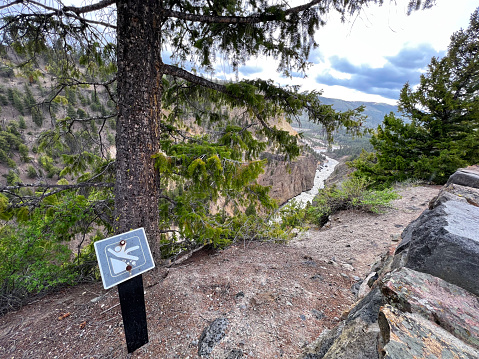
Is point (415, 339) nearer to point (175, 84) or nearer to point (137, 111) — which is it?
point (137, 111)


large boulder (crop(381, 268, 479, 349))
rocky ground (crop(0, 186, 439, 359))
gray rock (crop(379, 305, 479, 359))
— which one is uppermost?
gray rock (crop(379, 305, 479, 359))

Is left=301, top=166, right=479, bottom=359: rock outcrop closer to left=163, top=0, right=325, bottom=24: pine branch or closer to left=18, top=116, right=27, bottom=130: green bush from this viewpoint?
left=163, top=0, right=325, bottom=24: pine branch

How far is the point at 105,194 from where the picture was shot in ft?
13.3

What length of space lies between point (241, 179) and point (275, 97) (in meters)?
1.58

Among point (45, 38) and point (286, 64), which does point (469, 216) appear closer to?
point (286, 64)

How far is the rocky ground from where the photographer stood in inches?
80.5

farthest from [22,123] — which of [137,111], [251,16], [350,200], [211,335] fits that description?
[211,335]

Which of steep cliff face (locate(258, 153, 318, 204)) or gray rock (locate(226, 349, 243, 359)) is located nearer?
gray rock (locate(226, 349, 243, 359))

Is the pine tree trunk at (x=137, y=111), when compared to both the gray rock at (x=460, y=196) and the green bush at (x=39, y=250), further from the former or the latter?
the gray rock at (x=460, y=196)

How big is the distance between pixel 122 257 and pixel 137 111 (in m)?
1.86

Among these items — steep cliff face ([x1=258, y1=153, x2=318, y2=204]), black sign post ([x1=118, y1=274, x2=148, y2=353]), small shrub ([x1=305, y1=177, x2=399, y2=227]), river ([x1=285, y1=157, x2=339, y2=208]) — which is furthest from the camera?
river ([x1=285, y1=157, x2=339, y2=208])

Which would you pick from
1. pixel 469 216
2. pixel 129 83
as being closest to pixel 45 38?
pixel 129 83

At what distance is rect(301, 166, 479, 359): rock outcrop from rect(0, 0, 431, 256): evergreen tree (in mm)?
1908

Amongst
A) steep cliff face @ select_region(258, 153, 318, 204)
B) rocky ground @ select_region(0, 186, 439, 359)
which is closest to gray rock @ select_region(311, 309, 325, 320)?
rocky ground @ select_region(0, 186, 439, 359)
